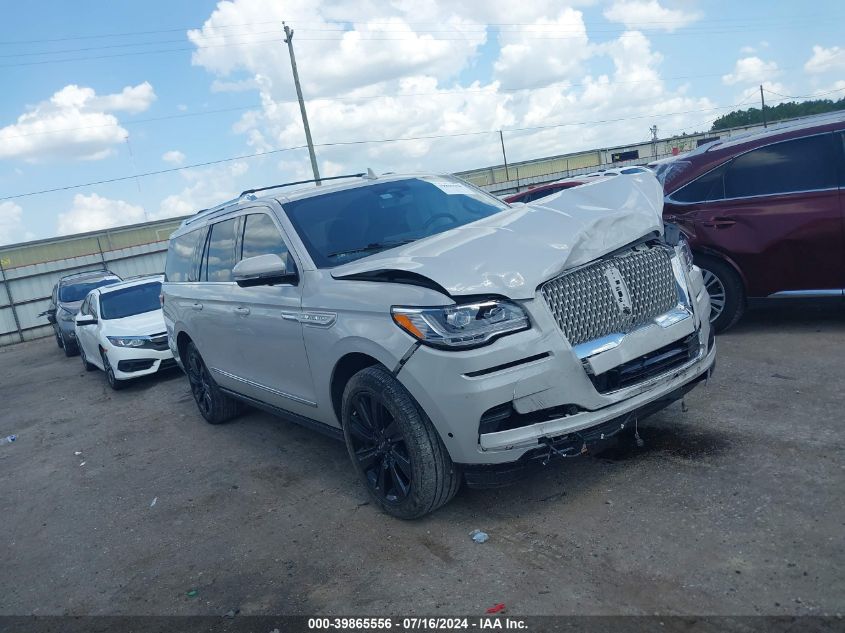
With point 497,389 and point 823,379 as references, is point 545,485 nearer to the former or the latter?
point 497,389

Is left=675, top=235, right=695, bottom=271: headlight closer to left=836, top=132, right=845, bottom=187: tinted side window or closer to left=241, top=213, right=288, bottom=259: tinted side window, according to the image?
left=836, top=132, right=845, bottom=187: tinted side window

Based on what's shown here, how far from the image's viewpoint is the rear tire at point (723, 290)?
255 inches

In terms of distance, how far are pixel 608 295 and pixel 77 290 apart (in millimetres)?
17284

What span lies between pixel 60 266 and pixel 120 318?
722 inches

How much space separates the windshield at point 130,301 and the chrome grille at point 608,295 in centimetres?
884

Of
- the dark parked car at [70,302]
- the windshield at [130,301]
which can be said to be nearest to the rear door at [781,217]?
the windshield at [130,301]

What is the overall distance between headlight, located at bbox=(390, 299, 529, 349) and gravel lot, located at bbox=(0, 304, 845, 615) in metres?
1.07

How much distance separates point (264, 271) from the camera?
169 inches

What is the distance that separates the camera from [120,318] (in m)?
10.8

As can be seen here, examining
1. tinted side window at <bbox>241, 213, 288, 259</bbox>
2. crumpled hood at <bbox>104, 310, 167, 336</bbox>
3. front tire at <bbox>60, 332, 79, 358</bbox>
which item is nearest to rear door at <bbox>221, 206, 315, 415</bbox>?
tinted side window at <bbox>241, 213, 288, 259</bbox>

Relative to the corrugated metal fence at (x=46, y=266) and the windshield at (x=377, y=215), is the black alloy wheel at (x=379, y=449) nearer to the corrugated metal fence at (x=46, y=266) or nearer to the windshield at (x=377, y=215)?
the windshield at (x=377, y=215)

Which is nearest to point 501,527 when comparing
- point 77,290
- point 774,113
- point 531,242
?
point 531,242

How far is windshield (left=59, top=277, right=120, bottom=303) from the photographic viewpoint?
57.9ft

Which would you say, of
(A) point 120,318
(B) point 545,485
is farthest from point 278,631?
(A) point 120,318
